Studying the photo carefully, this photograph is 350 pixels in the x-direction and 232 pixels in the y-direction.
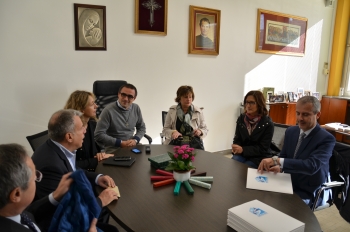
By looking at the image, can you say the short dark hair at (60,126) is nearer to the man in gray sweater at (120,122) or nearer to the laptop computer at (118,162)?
the laptop computer at (118,162)

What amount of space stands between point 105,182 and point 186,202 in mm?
503

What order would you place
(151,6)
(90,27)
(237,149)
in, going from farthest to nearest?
(151,6) < (90,27) < (237,149)

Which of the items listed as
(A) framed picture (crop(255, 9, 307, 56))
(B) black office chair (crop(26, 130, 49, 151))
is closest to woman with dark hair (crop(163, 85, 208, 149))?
(B) black office chair (crop(26, 130, 49, 151))

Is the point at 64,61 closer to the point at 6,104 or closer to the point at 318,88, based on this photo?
the point at 6,104

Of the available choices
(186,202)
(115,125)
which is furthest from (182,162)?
(115,125)

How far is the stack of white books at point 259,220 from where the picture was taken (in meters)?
1.06

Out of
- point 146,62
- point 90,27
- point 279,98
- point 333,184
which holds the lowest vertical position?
point 333,184

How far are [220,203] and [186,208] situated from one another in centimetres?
19

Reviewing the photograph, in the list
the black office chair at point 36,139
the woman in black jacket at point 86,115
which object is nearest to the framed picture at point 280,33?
the woman in black jacket at point 86,115

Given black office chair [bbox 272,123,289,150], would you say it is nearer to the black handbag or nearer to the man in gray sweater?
the black handbag

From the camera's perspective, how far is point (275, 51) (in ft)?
15.6

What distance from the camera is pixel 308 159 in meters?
1.72

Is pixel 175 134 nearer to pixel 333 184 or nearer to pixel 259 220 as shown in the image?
pixel 333 184

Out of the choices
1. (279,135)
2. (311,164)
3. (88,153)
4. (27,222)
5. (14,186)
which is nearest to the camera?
(14,186)
